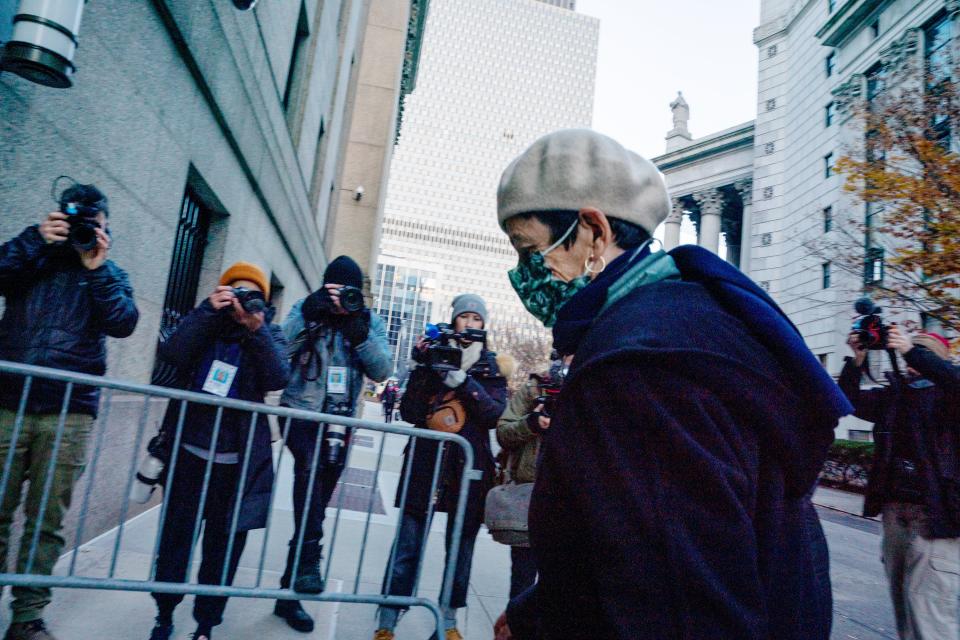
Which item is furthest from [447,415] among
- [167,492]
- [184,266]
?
[184,266]

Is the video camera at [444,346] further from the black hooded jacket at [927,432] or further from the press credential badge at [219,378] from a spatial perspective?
the black hooded jacket at [927,432]

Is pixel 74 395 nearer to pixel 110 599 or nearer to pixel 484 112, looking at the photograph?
pixel 110 599

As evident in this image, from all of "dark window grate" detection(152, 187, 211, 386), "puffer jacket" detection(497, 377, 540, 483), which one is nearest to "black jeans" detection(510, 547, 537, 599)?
"puffer jacket" detection(497, 377, 540, 483)

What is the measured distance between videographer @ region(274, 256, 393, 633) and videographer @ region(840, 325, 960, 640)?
125 inches

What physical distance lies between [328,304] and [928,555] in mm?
3775

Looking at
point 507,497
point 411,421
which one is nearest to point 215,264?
point 411,421

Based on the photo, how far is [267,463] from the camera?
3381 millimetres

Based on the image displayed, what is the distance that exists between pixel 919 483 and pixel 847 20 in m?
26.6

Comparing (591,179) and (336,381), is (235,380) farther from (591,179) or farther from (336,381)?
(591,179)

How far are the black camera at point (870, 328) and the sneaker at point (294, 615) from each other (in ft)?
12.8

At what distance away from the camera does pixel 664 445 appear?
91 centimetres

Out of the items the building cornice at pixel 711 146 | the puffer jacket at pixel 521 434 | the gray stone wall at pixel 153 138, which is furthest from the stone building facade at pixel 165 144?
the building cornice at pixel 711 146

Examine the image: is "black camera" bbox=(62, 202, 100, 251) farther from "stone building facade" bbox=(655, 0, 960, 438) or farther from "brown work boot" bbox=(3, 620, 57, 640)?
"stone building facade" bbox=(655, 0, 960, 438)

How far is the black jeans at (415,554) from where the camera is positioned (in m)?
3.54
